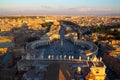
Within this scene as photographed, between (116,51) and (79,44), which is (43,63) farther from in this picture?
(79,44)

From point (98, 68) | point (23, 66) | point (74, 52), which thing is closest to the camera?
point (98, 68)

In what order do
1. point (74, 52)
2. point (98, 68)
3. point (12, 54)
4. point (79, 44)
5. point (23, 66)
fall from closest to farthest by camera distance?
point (98, 68) → point (23, 66) → point (12, 54) → point (74, 52) → point (79, 44)

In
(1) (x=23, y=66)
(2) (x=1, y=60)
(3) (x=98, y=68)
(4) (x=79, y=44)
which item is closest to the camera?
(3) (x=98, y=68)

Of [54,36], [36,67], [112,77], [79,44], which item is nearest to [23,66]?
[36,67]

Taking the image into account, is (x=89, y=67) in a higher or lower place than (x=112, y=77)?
higher

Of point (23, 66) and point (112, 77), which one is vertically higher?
point (23, 66)

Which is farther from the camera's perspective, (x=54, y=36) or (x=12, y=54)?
(x=54, y=36)

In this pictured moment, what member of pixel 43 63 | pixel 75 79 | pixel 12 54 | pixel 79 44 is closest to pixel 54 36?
pixel 79 44

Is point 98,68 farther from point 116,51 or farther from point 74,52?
point 74,52

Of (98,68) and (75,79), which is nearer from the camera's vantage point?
(75,79)
